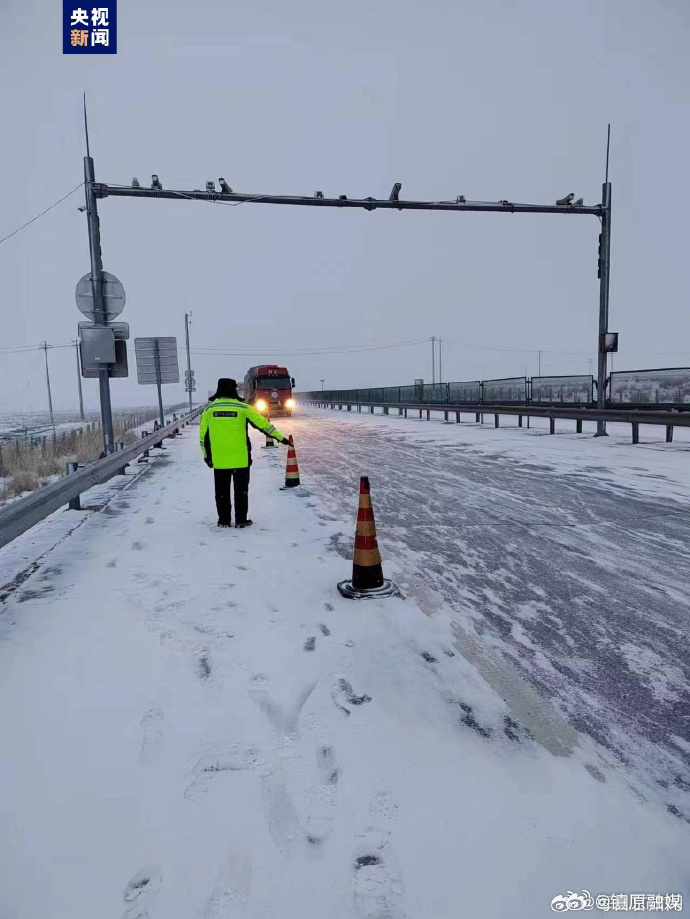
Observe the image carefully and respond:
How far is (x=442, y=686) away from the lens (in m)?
3.06

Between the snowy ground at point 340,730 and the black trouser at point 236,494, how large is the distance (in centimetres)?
112

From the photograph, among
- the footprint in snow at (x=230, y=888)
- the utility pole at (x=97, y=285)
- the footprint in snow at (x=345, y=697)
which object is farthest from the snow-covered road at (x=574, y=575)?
the utility pole at (x=97, y=285)

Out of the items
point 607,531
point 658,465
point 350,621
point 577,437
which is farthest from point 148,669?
point 577,437

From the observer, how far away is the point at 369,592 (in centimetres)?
438

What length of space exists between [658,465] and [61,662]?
36.1 feet

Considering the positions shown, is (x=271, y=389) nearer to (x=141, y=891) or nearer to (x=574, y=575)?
(x=574, y=575)

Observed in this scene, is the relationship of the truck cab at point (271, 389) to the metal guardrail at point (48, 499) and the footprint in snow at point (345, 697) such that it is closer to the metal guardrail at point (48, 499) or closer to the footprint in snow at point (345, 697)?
the metal guardrail at point (48, 499)

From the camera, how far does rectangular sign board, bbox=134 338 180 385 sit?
19344 millimetres

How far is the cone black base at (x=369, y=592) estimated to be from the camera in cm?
436

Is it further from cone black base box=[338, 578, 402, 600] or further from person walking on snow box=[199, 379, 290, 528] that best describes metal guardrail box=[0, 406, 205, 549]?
cone black base box=[338, 578, 402, 600]

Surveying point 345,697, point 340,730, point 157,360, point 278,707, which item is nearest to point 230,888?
point 340,730

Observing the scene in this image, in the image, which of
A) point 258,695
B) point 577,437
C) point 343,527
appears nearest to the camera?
point 258,695

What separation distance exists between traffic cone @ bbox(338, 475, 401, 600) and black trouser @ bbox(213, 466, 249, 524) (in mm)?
2683

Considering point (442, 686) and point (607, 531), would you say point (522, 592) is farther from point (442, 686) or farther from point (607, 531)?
point (607, 531)
